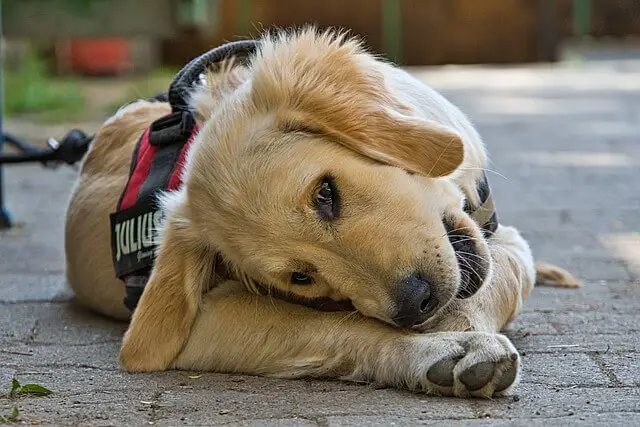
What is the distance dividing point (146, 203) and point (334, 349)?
0.88 metres

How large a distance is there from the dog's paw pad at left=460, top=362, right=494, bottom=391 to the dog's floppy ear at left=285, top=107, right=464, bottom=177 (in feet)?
2.06

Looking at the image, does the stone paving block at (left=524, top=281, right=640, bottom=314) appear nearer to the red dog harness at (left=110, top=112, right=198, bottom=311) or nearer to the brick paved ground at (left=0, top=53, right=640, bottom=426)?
the brick paved ground at (left=0, top=53, right=640, bottom=426)

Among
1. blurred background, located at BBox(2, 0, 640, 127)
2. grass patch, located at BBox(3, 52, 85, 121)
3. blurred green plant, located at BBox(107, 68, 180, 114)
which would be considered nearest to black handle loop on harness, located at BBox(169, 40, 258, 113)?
blurred green plant, located at BBox(107, 68, 180, 114)

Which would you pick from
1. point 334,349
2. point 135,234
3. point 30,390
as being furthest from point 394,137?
point 30,390

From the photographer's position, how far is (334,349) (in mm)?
3189

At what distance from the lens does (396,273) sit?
2947 millimetres

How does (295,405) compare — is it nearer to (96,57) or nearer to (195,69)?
(195,69)

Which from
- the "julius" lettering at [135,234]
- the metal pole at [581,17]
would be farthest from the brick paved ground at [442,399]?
the metal pole at [581,17]

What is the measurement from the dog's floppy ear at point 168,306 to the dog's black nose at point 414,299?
70cm

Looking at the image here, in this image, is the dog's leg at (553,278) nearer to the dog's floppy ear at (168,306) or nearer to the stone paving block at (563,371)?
the stone paving block at (563,371)

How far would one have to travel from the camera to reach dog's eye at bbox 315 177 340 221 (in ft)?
9.89

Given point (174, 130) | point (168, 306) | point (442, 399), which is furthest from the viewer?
point (174, 130)

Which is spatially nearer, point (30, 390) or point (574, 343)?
point (30, 390)

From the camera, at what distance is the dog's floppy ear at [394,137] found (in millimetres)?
3170
